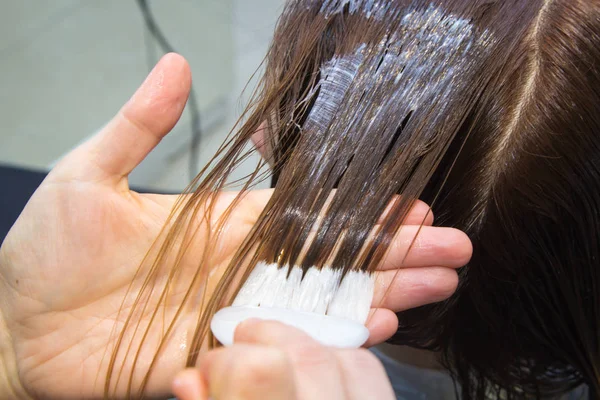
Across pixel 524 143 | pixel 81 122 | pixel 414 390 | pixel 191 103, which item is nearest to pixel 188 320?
pixel 524 143

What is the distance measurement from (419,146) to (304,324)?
26 cm

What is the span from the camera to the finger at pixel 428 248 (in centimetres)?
61

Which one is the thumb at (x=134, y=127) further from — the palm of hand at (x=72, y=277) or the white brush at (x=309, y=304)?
the white brush at (x=309, y=304)

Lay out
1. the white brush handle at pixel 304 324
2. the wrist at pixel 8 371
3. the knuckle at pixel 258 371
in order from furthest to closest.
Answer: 1. the wrist at pixel 8 371
2. the white brush handle at pixel 304 324
3. the knuckle at pixel 258 371

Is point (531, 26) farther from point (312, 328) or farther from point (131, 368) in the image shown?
point (131, 368)

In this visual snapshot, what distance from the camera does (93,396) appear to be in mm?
631

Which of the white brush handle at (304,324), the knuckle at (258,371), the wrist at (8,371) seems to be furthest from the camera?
the wrist at (8,371)

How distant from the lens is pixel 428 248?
2.04ft

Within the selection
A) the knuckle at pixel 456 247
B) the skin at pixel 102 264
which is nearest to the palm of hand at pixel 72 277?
the skin at pixel 102 264

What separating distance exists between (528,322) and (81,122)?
58.2 inches

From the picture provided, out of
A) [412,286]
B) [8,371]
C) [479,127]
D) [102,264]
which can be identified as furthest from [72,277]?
[479,127]

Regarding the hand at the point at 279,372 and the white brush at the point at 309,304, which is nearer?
the hand at the point at 279,372

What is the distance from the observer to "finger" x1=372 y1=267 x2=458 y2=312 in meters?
0.63

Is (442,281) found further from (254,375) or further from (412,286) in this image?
(254,375)
